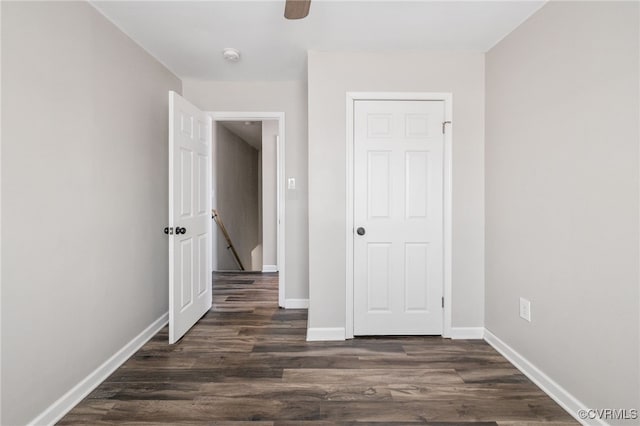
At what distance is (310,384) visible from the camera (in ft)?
6.58

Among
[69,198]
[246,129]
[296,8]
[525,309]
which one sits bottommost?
[525,309]

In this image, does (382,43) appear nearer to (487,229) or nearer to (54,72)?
(487,229)

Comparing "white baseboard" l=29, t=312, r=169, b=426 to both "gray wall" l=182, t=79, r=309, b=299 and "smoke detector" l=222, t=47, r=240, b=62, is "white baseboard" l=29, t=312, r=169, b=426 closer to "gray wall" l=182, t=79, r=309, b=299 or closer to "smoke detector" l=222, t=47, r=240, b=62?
"gray wall" l=182, t=79, r=309, b=299

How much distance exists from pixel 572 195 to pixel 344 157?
4.96 feet

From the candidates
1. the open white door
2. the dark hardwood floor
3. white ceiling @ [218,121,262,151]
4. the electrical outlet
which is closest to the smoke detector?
the open white door

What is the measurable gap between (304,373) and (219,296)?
202 centimetres

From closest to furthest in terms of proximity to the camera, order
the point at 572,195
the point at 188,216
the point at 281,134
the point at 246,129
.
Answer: the point at 572,195 → the point at 188,216 → the point at 281,134 → the point at 246,129

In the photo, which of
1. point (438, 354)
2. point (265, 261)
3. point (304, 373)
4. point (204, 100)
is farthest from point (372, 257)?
point (265, 261)

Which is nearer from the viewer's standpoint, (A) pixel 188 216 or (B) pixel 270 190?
(A) pixel 188 216

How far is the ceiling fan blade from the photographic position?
1493 mm

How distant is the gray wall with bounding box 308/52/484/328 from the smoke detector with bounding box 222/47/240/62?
622 mm

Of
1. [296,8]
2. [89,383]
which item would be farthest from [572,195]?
[89,383]

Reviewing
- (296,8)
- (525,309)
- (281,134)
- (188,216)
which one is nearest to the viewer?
(296,8)

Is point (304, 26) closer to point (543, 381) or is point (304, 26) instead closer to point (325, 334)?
point (325, 334)
